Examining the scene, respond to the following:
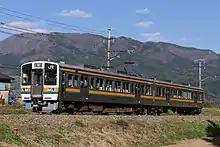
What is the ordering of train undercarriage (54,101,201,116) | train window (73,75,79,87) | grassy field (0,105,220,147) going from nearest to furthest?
1. grassy field (0,105,220,147)
2. train window (73,75,79,87)
3. train undercarriage (54,101,201,116)

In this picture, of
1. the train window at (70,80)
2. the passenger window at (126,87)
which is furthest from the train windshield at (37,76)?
the passenger window at (126,87)

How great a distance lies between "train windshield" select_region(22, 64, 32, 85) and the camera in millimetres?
24719

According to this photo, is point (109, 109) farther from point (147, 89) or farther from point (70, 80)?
point (147, 89)

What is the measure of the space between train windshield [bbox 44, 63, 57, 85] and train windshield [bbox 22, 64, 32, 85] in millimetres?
1193

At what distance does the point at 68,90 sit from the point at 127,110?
8234 millimetres

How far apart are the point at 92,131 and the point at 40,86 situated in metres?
5.87

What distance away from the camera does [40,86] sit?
24078mm

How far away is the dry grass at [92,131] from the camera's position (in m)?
16.0

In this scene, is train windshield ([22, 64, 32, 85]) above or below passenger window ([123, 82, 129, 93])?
above

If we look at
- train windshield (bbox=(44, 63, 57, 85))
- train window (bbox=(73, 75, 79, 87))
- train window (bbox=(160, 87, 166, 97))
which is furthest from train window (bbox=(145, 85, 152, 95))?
train windshield (bbox=(44, 63, 57, 85))

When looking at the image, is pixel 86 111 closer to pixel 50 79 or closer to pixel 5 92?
pixel 50 79

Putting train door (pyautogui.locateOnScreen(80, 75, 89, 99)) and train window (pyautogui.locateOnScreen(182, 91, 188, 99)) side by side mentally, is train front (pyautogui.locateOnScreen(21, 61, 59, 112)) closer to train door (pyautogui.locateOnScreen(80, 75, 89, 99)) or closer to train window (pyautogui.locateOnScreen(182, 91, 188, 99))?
train door (pyautogui.locateOnScreen(80, 75, 89, 99))

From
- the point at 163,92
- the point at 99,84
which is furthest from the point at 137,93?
the point at 99,84

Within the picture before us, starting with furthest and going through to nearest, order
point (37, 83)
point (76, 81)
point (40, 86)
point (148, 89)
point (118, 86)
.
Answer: point (148, 89), point (118, 86), point (76, 81), point (37, 83), point (40, 86)
